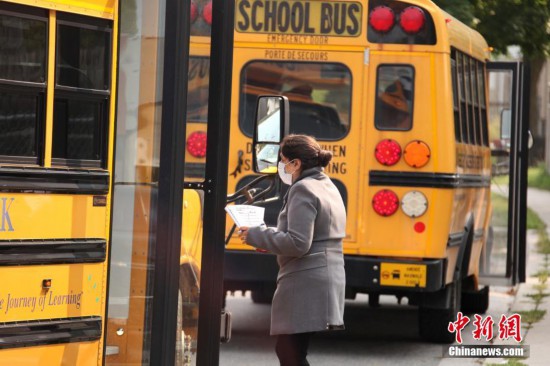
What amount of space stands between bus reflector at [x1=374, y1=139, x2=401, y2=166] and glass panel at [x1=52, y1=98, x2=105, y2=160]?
16.0ft

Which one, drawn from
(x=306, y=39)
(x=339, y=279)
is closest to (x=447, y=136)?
(x=306, y=39)

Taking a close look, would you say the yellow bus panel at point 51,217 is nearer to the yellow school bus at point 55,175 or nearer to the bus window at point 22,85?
the yellow school bus at point 55,175

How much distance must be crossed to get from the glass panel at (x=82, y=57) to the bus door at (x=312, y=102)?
15.7 ft

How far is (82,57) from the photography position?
4.91 meters

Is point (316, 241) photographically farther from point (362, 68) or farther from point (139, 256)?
point (362, 68)

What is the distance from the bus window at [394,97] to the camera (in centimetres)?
962

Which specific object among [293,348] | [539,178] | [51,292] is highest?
[539,178]

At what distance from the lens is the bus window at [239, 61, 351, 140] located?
31.9 feet

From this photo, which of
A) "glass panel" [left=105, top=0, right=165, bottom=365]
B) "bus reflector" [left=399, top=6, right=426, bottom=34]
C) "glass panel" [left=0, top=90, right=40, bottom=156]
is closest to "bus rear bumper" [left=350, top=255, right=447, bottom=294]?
"bus reflector" [left=399, top=6, right=426, bottom=34]

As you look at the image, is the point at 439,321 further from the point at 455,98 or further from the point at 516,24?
the point at 516,24

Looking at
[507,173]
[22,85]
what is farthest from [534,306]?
[22,85]

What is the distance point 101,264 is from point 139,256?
0.47ft

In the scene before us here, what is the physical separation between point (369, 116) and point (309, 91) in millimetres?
486

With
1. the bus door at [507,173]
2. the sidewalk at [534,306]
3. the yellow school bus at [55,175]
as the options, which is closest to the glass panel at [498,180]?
the bus door at [507,173]
